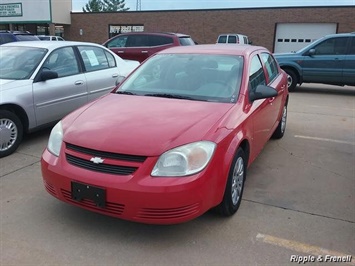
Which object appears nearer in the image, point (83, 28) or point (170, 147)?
point (170, 147)

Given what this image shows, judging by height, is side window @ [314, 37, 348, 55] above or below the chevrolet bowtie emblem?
above

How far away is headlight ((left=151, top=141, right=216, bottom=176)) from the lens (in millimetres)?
2801

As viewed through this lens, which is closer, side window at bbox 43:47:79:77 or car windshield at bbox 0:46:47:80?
car windshield at bbox 0:46:47:80

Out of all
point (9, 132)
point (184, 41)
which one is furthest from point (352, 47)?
point (9, 132)

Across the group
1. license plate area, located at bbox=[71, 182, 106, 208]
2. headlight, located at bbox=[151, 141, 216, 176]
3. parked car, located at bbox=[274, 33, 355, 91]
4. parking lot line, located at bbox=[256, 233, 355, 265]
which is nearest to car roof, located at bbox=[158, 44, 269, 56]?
headlight, located at bbox=[151, 141, 216, 176]

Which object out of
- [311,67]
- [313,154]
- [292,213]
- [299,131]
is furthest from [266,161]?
[311,67]

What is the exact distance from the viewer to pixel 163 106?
3.58 meters

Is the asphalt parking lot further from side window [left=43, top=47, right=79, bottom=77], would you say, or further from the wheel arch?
side window [left=43, top=47, right=79, bottom=77]

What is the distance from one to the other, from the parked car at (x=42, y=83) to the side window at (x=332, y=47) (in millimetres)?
7165

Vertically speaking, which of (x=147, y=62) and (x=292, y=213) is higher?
(x=147, y=62)

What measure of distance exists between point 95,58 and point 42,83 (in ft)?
4.91

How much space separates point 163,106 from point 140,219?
1.20 meters

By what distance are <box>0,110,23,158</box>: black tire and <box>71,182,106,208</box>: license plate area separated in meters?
2.46

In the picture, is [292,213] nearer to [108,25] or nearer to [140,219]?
[140,219]
